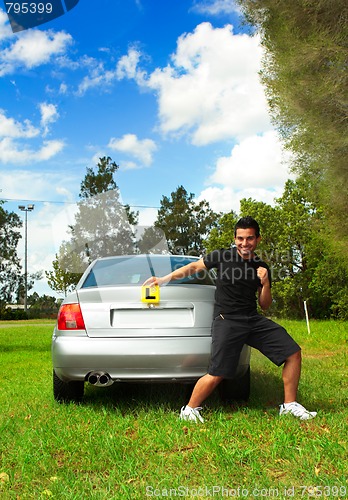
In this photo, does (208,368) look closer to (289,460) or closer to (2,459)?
(289,460)

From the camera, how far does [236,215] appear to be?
40.3m

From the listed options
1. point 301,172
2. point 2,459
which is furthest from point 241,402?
point 301,172

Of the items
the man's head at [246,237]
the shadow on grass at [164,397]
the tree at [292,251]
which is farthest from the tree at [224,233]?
the man's head at [246,237]

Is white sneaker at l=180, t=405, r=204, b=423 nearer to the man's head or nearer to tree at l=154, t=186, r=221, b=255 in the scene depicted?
the man's head

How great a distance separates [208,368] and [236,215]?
35915mm

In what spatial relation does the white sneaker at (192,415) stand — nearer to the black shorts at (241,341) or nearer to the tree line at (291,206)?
the black shorts at (241,341)

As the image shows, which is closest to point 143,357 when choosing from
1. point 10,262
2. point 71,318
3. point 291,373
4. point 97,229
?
point 71,318

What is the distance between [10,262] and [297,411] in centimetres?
5414

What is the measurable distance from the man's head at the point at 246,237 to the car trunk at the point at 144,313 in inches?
22.0

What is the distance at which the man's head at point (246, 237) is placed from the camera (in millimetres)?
4867

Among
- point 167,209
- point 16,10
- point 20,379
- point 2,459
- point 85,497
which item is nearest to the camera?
point 85,497

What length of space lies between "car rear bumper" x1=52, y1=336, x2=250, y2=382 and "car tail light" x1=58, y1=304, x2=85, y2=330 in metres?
0.16

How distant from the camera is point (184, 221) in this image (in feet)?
195

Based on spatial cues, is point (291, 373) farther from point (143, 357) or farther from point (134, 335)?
point (134, 335)
